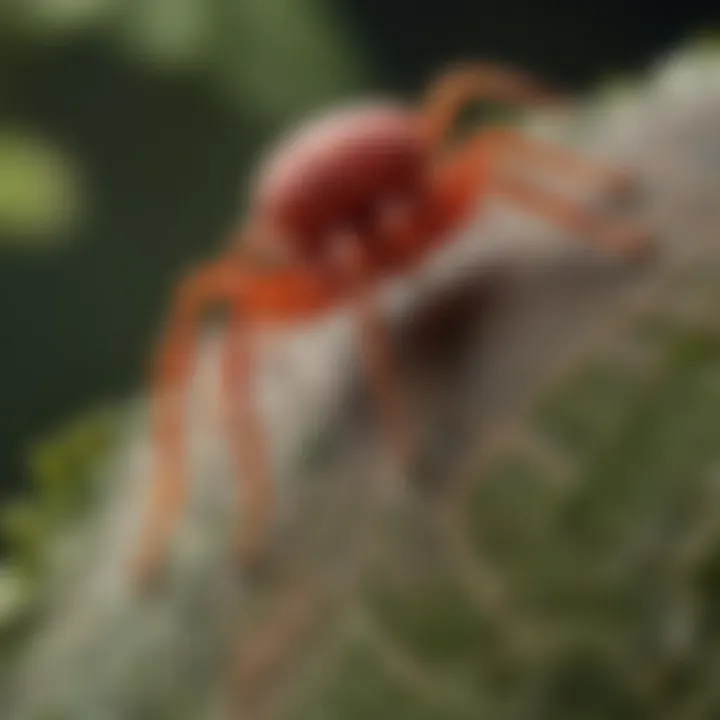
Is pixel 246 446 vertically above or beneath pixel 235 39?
beneath

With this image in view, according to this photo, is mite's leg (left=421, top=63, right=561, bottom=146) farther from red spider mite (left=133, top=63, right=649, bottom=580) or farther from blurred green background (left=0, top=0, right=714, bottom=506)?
blurred green background (left=0, top=0, right=714, bottom=506)

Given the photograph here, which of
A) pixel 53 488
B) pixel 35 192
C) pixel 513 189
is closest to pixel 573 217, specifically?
pixel 513 189

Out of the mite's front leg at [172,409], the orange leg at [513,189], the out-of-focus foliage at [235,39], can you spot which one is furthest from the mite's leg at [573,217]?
the out-of-focus foliage at [235,39]

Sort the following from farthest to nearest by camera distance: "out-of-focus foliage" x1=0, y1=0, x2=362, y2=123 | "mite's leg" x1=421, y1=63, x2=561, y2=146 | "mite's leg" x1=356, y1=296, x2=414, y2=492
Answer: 1. "out-of-focus foliage" x1=0, y1=0, x2=362, y2=123
2. "mite's leg" x1=421, y1=63, x2=561, y2=146
3. "mite's leg" x1=356, y1=296, x2=414, y2=492

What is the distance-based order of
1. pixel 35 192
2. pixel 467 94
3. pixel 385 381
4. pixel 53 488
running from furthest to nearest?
pixel 35 192 → pixel 467 94 → pixel 53 488 → pixel 385 381

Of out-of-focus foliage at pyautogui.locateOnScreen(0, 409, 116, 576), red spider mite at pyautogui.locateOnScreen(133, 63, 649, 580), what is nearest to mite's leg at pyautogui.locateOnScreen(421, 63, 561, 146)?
red spider mite at pyautogui.locateOnScreen(133, 63, 649, 580)

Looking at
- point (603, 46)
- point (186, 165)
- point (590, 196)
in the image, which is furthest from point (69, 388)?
point (590, 196)

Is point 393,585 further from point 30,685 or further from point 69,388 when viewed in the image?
point 69,388

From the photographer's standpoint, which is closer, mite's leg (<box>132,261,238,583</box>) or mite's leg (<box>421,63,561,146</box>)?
mite's leg (<box>132,261,238,583</box>)

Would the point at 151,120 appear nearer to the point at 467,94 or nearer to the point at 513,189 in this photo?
the point at 467,94
